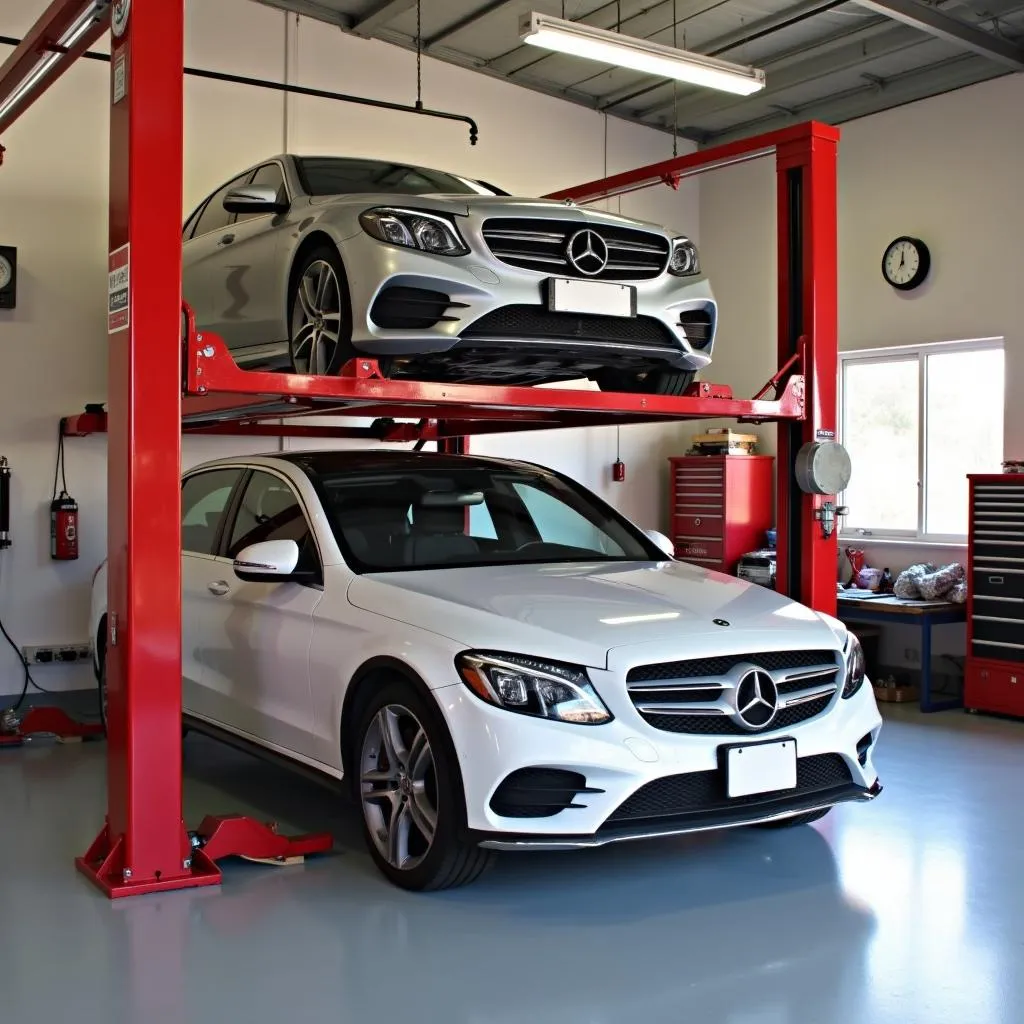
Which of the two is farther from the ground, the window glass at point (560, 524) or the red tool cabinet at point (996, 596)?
the window glass at point (560, 524)

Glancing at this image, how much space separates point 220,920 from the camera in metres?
3.46

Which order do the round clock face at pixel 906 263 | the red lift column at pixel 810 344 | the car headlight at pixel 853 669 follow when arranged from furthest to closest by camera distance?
the round clock face at pixel 906 263 → the red lift column at pixel 810 344 → the car headlight at pixel 853 669

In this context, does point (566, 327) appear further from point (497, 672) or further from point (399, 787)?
point (399, 787)

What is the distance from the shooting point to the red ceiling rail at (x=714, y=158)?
5383 mm

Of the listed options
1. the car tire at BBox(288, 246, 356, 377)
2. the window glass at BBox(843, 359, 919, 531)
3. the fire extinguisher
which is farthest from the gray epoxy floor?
the window glass at BBox(843, 359, 919, 531)

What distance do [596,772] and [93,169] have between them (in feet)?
18.0

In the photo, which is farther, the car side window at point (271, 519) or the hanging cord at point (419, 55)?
the hanging cord at point (419, 55)

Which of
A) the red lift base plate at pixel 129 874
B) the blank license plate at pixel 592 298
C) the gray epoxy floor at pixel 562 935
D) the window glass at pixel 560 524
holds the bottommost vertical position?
the gray epoxy floor at pixel 562 935

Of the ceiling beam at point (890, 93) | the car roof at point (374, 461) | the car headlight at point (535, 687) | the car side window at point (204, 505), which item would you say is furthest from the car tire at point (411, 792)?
the ceiling beam at point (890, 93)

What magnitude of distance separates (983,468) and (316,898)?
19.1 ft

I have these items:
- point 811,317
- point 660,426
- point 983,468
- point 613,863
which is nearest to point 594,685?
point 613,863

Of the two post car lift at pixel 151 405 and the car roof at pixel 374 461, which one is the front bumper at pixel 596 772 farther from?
the car roof at pixel 374 461

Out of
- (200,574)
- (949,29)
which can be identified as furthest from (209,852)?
(949,29)

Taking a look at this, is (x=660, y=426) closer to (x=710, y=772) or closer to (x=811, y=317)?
(x=811, y=317)
